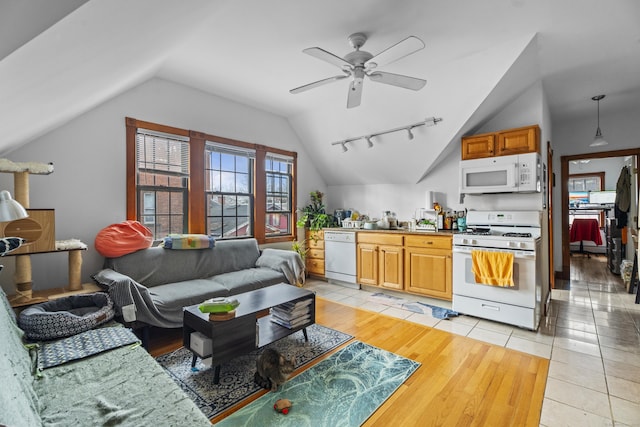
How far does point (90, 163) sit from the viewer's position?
314 cm

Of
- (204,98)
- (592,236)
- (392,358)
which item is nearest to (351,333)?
(392,358)

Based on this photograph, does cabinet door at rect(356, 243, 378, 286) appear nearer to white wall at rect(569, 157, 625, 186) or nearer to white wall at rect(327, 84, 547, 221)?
white wall at rect(327, 84, 547, 221)

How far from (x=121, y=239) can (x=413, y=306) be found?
3.38 metres

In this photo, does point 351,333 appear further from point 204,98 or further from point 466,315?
point 204,98

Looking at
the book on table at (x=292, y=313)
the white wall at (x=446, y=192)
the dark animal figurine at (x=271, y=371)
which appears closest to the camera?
the dark animal figurine at (x=271, y=371)

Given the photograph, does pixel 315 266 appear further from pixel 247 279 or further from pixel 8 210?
pixel 8 210

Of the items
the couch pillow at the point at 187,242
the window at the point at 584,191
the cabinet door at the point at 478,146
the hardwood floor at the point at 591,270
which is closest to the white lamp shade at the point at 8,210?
the couch pillow at the point at 187,242

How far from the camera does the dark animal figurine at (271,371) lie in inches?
82.1

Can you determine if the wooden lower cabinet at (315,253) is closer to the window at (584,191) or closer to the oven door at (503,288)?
the oven door at (503,288)

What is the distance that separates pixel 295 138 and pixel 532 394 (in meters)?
4.48

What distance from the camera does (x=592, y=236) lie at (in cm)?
735

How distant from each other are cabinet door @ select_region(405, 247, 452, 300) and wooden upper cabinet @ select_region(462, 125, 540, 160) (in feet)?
4.26

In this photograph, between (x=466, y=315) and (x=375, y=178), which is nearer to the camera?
(x=466, y=315)

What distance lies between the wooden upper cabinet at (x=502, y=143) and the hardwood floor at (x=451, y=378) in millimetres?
2190
